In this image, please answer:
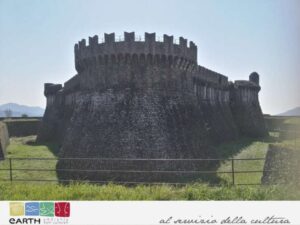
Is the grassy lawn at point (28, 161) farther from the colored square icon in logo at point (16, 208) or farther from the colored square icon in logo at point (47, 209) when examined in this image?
the colored square icon in logo at point (47, 209)

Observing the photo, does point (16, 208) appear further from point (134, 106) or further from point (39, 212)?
point (134, 106)

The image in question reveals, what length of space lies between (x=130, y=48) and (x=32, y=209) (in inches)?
416

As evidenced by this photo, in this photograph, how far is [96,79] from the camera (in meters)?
17.5

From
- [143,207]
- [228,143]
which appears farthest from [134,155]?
[143,207]

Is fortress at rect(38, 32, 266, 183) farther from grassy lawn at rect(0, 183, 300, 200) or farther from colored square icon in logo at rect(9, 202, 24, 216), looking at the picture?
colored square icon in logo at rect(9, 202, 24, 216)

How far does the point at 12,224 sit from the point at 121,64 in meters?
10.5

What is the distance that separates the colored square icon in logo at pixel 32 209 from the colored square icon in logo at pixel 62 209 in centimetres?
36

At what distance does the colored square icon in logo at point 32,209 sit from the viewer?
7594 millimetres

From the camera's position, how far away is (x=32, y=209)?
7602 millimetres

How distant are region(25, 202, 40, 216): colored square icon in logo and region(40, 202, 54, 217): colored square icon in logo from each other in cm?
8

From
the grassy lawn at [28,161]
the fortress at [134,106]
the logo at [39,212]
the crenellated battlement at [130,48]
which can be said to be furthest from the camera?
the crenellated battlement at [130,48]

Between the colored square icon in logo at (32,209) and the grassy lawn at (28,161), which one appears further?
the grassy lawn at (28,161)

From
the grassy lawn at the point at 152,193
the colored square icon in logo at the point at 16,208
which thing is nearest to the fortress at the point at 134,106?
the grassy lawn at the point at 152,193

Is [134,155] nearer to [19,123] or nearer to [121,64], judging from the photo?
[121,64]
